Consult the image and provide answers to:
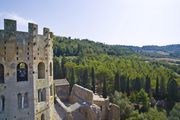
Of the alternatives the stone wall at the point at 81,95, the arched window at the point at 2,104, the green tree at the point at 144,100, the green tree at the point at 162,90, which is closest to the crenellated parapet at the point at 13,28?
A: the arched window at the point at 2,104

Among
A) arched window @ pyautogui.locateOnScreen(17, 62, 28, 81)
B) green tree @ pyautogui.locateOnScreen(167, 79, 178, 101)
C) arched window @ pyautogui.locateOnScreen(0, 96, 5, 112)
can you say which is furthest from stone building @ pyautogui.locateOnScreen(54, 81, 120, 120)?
green tree @ pyautogui.locateOnScreen(167, 79, 178, 101)

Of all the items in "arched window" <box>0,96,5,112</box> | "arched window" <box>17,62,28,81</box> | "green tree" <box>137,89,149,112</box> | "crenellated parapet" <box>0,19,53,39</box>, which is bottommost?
"green tree" <box>137,89,149,112</box>

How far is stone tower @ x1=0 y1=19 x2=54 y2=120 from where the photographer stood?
2000 centimetres

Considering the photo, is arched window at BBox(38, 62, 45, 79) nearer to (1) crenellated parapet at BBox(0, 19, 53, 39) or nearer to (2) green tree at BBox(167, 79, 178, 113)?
(1) crenellated parapet at BBox(0, 19, 53, 39)

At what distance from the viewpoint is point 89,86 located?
6975cm

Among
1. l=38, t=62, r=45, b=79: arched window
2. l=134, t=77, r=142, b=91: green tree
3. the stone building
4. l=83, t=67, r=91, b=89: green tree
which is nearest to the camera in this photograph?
l=38, t=62, r=45, b=79: arched window

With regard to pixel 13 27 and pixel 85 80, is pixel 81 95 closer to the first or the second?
pixel 85 80

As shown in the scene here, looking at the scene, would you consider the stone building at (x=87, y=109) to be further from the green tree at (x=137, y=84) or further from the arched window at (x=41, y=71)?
the green tree at (x=137, y=84)

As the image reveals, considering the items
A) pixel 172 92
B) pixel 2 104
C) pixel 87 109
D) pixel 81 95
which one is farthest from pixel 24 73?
pixel 172 92

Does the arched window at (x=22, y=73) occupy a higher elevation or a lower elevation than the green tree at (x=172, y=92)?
higher

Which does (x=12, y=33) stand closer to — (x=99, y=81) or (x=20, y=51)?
(x=20, y=51)

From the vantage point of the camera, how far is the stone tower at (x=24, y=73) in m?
20.0

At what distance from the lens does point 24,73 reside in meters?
21.3

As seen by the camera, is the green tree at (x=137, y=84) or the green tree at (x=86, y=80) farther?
the green tree at (x=86, y=80)
